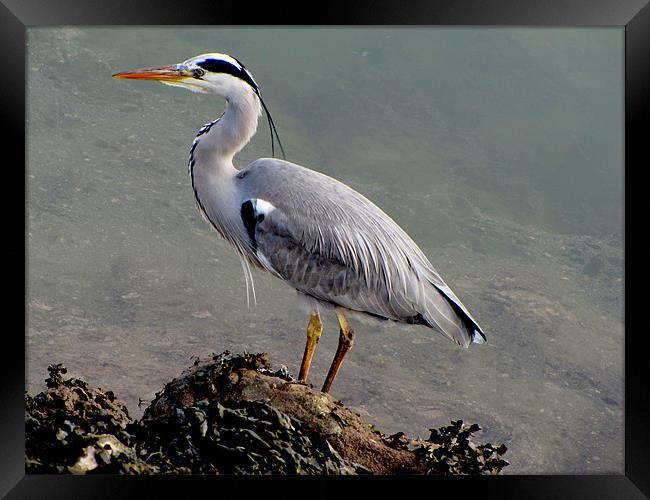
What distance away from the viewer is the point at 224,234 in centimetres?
483

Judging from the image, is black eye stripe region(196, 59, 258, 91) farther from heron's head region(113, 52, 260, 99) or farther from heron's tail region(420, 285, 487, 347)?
heron's tail region(420, 285, 487, 347)

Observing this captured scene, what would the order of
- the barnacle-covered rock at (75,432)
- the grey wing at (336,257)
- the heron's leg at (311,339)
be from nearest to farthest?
1. the barnacle-covered rock at (75,432)
2. the grey wing at (336,257)
3. the heron's leg at (311,339)

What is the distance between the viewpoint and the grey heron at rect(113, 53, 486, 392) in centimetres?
457

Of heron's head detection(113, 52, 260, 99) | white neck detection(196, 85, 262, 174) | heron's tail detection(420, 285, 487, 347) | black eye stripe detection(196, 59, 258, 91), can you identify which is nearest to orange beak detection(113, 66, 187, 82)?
heron's head detection(113, 52, 260, 99)

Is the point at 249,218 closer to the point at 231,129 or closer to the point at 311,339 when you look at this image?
the point at 231,129

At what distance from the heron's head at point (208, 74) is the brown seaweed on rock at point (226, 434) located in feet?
4.55

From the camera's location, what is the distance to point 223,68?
15.0 feet

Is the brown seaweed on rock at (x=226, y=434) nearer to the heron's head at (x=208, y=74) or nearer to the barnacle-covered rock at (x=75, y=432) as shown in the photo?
the barnacle-covered rock at (x=75, y=432)

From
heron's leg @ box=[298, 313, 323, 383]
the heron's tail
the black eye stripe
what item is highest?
the black eye stripe

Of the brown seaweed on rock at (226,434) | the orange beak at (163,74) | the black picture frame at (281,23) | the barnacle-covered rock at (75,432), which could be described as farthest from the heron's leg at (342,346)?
the orange beak at (163,74)

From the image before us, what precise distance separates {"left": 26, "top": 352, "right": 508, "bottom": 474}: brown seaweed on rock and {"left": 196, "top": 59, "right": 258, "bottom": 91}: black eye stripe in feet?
4.73

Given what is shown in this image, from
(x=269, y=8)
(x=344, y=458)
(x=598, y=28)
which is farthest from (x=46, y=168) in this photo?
(x=598, y=28)

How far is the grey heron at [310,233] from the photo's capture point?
4574 mm

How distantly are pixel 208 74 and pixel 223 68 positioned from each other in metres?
0.09
